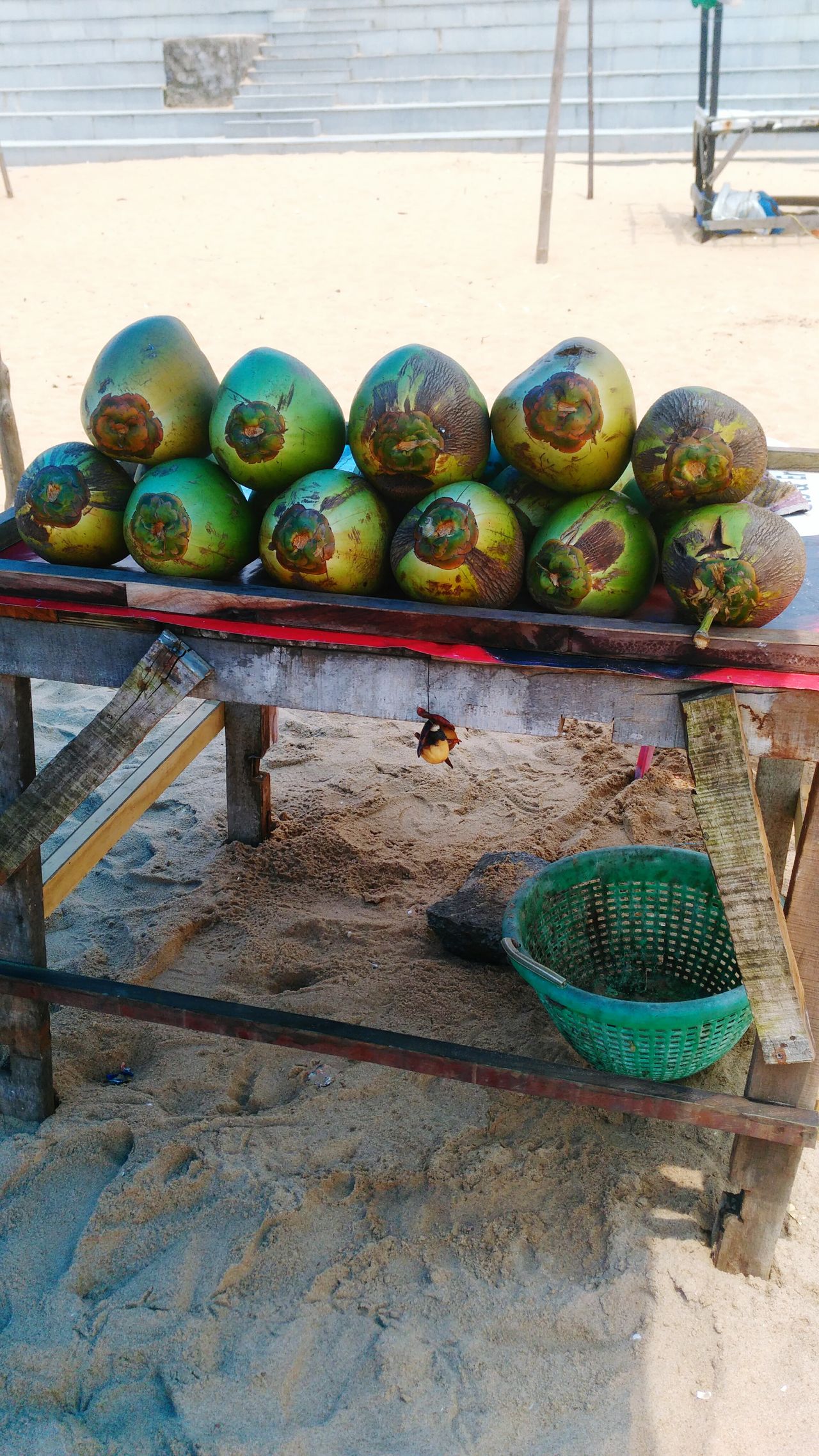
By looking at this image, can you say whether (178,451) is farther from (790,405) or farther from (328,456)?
(790,405)

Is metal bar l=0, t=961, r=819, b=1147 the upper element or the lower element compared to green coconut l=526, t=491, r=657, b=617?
lower

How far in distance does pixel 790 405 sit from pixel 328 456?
18.6ft

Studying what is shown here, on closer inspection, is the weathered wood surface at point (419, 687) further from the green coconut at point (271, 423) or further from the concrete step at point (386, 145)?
the concrete step at point (386, 145)

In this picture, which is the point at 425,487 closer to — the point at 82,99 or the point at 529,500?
the point at 529,500

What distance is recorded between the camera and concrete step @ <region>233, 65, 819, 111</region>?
1711cm

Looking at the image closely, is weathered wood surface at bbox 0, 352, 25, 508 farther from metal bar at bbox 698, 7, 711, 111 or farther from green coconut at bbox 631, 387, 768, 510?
metal bar at bbox 698, 7, 711, 111

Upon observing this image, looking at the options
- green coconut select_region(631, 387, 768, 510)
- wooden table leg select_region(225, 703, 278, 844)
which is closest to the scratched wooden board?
green coconut select_region(631, 387, 768, 510)

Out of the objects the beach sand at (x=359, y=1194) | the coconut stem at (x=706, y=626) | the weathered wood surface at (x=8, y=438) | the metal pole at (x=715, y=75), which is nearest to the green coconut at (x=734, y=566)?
the coconut stem at (x=706, y=626)

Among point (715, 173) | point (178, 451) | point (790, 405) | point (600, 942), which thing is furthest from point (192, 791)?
point (715, 173)

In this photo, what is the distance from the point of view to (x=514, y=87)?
59.1 ft

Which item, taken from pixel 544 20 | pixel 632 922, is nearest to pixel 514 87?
pixel 544 20

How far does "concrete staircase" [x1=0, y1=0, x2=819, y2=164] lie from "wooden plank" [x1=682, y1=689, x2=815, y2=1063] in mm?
17111

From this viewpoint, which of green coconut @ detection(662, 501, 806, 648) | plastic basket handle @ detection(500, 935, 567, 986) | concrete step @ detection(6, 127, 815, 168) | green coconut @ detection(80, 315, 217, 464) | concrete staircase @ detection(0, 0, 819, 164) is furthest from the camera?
concrete staircase @ detection(0, 0, 819, 164)

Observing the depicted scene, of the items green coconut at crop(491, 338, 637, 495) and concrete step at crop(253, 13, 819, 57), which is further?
concrete step at crop(253, 13, 819, 57)
